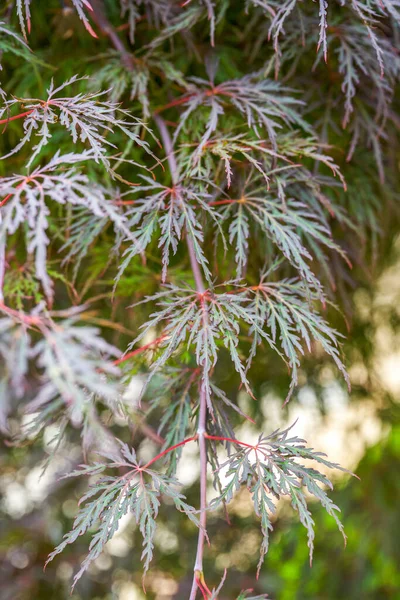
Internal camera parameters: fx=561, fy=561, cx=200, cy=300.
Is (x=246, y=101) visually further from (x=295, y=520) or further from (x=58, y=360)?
(x=295, y=520)

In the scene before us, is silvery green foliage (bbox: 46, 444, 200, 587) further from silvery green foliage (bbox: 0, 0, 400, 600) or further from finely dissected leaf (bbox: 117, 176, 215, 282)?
finely dissected leaf (bbox: 117, 176, 215, 282)

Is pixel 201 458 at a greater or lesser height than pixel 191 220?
lesser

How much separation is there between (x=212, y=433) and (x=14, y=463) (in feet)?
3.16

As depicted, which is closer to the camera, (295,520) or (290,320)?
(290,320)

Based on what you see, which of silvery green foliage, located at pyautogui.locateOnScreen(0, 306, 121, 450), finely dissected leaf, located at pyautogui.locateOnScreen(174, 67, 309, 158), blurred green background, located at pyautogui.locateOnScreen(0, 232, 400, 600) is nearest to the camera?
silvery green foliage, located at pyautogui.locateOnScreen(0, 306, 121, 450)

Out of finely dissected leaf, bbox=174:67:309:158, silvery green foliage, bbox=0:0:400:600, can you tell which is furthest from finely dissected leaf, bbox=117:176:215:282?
finely dissected leaf, bbox=174:67:309:158

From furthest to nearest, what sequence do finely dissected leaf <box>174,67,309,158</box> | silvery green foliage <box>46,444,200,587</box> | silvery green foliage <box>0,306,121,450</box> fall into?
finely dissected leaf <box>174,67,309,158</box>, silvery green foliage <box>46,444,200,587</box>, silvery green foliage <box>0,306,121,450</box>

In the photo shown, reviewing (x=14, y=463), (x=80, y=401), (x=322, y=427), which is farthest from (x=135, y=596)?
(x=80, y=401)

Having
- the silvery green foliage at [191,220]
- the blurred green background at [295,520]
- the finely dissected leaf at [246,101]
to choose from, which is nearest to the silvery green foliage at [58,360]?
the silvery green foliage at [191,220]

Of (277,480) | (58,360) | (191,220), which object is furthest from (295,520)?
(58,360)

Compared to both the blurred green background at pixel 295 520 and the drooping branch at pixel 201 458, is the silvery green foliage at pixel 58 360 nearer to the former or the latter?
the drooping branch at pixel 201 458

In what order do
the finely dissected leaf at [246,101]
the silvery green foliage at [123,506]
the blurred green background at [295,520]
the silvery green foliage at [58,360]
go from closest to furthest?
the silvery green foliage at [58,360], the silvery green foliage at [123,506], the finely dissected leaf at [246,101], the blurred green background at [295,520]

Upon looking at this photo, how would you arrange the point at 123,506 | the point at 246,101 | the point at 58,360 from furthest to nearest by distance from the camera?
1. the point at 246,101
2. the point at 123,506
3. the point at 58,360

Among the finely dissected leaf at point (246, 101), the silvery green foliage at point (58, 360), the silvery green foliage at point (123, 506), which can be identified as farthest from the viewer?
the finely dissected leaf at point (246, 101)
